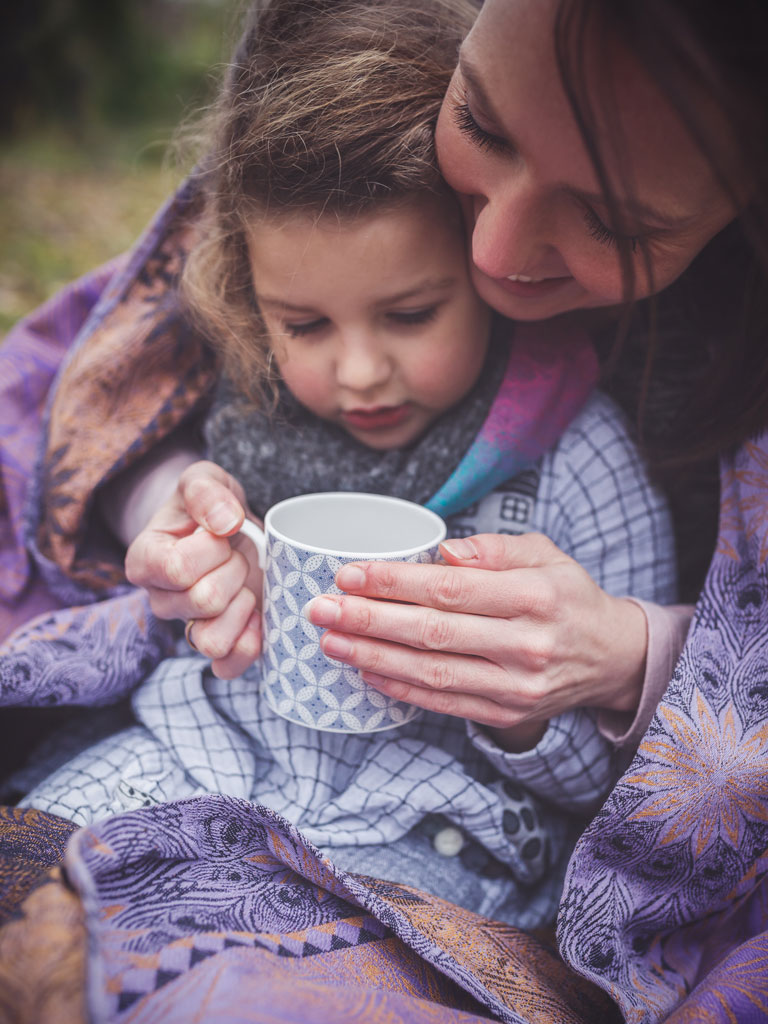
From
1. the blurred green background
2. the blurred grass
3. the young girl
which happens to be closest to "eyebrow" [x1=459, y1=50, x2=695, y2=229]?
the young girl

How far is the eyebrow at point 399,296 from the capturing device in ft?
2.97

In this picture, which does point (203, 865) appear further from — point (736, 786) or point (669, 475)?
point (669, 475)

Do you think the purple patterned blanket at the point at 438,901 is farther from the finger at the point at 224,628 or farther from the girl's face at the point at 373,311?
the girl's face at the point at 373,311

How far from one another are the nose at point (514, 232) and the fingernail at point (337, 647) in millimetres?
416

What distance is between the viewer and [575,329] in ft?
3.46

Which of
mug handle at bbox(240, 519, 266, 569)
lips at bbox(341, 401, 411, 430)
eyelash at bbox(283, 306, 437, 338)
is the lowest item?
mug handle at bbox(240, 519, 266, 569)

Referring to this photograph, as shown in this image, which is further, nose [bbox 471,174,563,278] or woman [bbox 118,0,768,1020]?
nose [bbox 471,174,563,278]

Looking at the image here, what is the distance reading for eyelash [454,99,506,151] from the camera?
30.1 inches

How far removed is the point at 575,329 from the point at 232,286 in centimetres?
48

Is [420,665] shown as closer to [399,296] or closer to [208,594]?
[208,594]

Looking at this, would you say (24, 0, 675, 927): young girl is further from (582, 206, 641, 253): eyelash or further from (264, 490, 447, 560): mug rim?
(582, 206, 641, 253): eyelash

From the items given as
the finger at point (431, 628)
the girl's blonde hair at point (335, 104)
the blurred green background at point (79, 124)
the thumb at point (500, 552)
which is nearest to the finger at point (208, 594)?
the finger at point (431, 628)

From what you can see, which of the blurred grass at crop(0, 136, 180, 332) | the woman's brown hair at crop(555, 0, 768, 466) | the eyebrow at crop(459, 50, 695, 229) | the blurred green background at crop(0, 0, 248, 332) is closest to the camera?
the woman's brown hair at crop(555, 0, 768, 466)

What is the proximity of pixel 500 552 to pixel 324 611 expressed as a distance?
202mm
